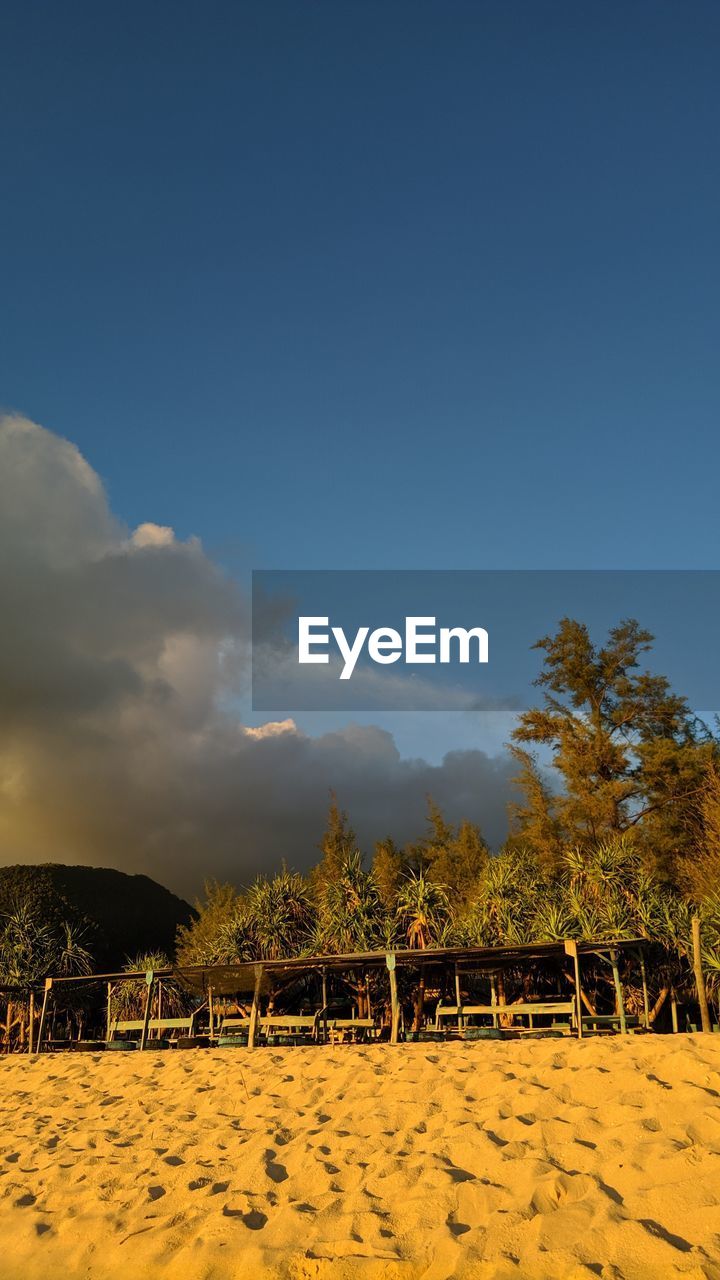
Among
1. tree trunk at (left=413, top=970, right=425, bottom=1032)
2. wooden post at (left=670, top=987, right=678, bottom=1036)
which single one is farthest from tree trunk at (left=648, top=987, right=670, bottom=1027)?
tree trunk at (left=413, top=970, right=425, bottom=1032)

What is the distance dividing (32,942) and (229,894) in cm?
2002

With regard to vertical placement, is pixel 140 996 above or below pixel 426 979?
below

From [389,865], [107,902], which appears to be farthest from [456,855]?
[107,902]

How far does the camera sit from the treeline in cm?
2305

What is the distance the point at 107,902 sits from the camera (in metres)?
93.3

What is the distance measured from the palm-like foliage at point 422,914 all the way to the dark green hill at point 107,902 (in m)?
56.6

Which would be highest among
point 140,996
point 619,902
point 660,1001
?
point 619,902

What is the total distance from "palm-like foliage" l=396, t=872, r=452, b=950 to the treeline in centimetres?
5

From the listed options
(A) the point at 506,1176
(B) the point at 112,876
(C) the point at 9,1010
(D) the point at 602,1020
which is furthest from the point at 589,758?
(B) the point at 112,876

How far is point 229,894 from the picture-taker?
55844 mm

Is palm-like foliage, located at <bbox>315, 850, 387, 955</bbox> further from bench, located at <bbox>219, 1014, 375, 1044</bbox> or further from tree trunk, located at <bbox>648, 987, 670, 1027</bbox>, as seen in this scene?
tree trunk, located at <bbox>648, 987, 670, 1027</bbox>

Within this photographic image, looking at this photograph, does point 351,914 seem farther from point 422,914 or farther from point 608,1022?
point 608,1022

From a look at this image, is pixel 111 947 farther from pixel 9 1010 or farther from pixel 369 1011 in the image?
pixel 369 1011

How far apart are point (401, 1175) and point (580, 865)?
797 inches
